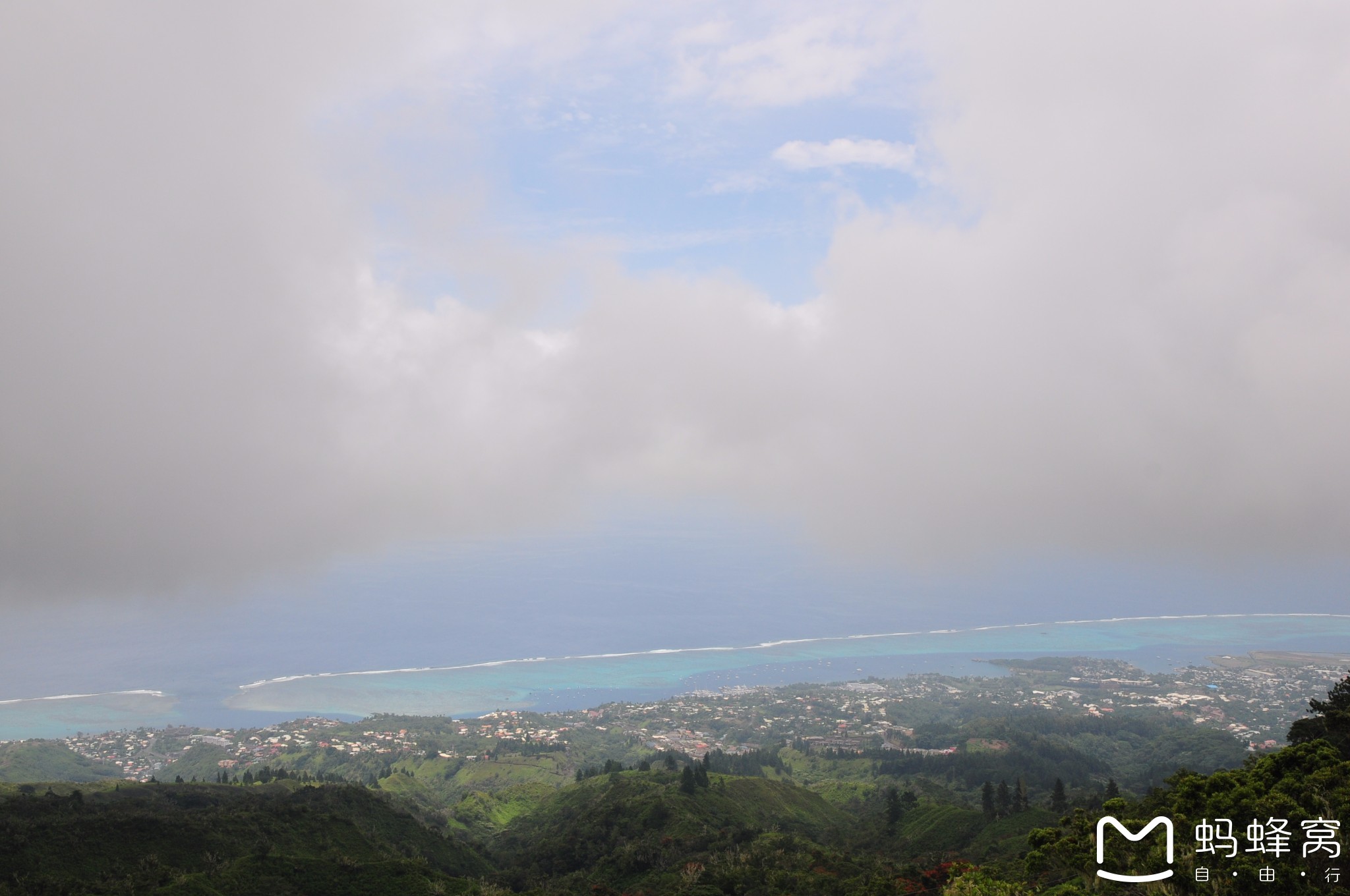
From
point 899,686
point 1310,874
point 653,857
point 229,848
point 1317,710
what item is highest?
point 1310,874

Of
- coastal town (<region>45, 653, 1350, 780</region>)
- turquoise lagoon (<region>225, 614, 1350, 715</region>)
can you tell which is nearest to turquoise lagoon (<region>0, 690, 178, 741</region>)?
coastal town (<region>45, 653, 1350, 780</region>)

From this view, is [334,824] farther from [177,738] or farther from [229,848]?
[177,738]

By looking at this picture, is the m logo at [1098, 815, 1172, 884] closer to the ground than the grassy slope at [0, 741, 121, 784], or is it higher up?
higher up

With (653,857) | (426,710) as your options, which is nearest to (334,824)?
(653,857)

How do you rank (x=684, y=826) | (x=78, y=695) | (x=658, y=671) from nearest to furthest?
(x=684, y=826)
(x=78, y=695)
(x=658, y=671)

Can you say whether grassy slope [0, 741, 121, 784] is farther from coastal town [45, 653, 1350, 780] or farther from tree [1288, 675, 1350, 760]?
tree [1288, 675, 1350, 760]

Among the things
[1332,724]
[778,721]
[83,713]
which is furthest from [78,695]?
[1332,724]

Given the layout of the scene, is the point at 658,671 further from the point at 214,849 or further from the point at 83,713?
the point at 214,849
